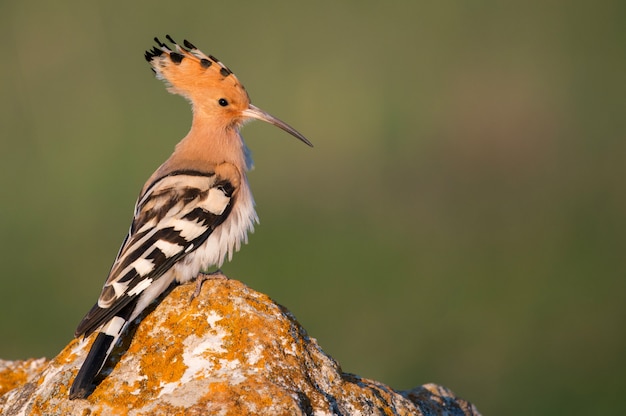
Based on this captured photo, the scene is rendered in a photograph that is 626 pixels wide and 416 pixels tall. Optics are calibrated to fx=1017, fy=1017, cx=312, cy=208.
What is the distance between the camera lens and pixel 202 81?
397 cm

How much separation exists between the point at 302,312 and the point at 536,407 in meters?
1.98

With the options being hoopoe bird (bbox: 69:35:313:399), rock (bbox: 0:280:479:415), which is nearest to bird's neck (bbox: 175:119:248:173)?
hoopoe bird (bbox: 69:35:313:399)

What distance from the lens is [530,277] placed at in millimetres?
8008

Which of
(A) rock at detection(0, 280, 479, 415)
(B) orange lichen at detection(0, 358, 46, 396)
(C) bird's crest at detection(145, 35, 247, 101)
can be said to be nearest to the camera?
(A) rock at detection(0, 280, 479, 415)

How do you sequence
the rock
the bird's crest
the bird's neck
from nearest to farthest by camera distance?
the rock
the bird's neck
the bird's crest

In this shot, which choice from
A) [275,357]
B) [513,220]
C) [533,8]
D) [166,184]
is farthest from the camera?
[533,8]

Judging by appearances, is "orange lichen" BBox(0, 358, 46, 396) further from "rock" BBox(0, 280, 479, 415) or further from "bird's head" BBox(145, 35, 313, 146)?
"bird's head" BBox(145, 35, 313, 146)

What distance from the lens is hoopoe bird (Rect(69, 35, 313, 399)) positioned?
2.91m

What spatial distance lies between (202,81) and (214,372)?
1623 millimetres

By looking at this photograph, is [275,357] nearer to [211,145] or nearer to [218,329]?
[218,329]

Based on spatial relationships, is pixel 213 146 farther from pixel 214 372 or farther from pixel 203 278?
pixel 214 372

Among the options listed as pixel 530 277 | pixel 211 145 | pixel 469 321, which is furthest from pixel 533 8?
pixel 211 145

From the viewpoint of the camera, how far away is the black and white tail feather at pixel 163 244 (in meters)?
2.85

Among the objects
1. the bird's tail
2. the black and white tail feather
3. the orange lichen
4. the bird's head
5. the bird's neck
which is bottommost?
the orange lichen
